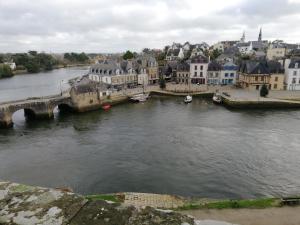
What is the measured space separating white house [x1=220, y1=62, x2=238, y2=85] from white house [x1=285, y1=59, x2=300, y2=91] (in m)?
11.3

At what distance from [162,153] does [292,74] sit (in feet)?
138

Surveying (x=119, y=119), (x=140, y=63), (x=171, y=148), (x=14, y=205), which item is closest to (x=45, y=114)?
(x=119, y=119)

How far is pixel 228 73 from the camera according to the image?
61.0m

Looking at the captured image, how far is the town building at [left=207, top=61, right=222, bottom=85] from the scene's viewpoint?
60656 mm

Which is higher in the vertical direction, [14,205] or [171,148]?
[14,205]

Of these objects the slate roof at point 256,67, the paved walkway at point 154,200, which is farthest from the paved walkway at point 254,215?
the slate roof at point 256,67

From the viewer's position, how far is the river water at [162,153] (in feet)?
62.0

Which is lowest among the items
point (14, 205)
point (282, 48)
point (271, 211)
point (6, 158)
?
point (6, 158)

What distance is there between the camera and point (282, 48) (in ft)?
306

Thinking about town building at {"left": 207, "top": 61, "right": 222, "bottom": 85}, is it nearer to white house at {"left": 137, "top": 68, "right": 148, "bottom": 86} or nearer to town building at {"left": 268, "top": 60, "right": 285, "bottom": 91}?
town building at {"left": 268, "top": 60, "right": 285, "bottom": 91}

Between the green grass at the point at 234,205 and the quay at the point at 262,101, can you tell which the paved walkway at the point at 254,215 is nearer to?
the green grass at the point at 234,205

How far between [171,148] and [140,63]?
4324cm

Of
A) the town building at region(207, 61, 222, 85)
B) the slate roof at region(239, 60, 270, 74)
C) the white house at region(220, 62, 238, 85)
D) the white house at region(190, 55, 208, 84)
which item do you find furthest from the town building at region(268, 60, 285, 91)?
the white house at region(190, 55, 208, 84)

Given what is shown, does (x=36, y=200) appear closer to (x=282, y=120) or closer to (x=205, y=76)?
(x=282, y=120)
